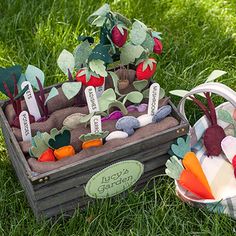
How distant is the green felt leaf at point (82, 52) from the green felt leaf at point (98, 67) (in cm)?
6

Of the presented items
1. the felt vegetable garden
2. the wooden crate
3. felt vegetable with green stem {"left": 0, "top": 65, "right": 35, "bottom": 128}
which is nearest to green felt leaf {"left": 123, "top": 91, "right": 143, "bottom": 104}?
the felt vegetable garden

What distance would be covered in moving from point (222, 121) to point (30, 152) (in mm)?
572

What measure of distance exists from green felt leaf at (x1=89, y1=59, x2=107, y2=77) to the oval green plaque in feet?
0.79

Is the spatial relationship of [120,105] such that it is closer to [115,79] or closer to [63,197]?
[115,79]

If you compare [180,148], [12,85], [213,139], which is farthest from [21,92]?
[213,139]

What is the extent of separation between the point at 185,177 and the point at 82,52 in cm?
43

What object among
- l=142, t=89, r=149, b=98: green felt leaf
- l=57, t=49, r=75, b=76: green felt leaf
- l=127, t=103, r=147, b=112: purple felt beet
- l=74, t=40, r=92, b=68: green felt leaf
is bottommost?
l=127, t=103, r=147, b=112: purple felt beet

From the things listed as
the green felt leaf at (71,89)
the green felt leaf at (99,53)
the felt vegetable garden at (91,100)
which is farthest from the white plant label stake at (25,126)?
the green felt leaf at (99,53)

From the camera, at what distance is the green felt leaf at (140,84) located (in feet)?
5.30

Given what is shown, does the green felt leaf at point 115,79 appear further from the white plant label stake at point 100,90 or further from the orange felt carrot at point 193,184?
the orange felt carrot at point 193,184

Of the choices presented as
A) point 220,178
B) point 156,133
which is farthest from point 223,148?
point 156,133

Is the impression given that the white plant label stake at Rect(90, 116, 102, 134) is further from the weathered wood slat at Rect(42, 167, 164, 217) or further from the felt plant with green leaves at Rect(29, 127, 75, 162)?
the weathered wood slat at Rect(42, 167, 164, 217)

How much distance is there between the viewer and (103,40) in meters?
1.56

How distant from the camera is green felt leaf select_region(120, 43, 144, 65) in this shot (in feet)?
5.09
